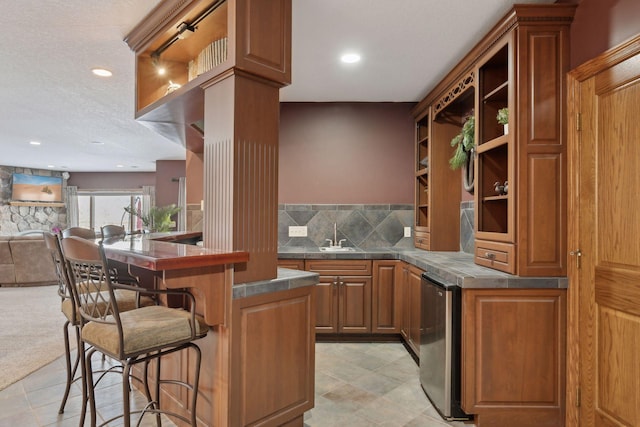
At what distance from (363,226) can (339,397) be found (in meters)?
1.97

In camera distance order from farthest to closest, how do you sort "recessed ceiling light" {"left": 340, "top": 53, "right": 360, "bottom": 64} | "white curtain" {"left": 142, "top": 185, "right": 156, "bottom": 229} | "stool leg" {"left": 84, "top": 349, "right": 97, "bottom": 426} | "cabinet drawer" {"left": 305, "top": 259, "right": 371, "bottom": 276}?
"white curtain" {"left": 142, "top": 185, "right": 156, "bottom": 229}
"cabinet drawer" {"left": 305, "top": 259, "right": 371, "bottom": 276}
"recessed ceiling light" {"left": 340, "top": 53, "right": 360, "bottom": 64}
"stool leg" {"left": 84, "top": 349, "right": 97, "bottom": 426}

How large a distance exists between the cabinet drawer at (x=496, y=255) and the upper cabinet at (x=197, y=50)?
64.6 inches

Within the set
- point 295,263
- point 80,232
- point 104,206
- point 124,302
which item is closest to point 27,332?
point 80,232

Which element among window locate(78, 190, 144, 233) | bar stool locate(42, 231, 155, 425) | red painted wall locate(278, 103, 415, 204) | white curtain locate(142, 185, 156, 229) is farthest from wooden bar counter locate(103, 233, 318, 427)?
window locate(78, 190, 144, 233)

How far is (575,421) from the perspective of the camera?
2.09m

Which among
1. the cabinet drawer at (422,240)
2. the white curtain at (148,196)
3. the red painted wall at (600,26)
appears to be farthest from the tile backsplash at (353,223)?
the white curtain at (148,196)

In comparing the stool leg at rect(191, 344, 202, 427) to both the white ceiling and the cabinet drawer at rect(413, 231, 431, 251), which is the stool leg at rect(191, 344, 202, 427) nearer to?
the white ceiling

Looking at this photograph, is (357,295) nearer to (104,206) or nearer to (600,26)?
(600,26)

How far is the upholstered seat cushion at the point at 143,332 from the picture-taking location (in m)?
1.54

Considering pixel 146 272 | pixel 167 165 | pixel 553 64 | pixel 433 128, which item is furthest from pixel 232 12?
pixel 167 165

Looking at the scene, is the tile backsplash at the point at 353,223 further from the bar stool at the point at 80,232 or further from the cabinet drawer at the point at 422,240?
the bar stool at the point at 80,232

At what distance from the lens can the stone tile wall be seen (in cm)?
414

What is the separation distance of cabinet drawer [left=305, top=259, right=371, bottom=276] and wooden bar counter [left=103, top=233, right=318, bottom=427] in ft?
4.58

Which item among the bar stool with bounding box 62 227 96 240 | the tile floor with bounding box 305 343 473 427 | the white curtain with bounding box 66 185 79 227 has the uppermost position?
the white curtain with bounding box 66 185 79 227
